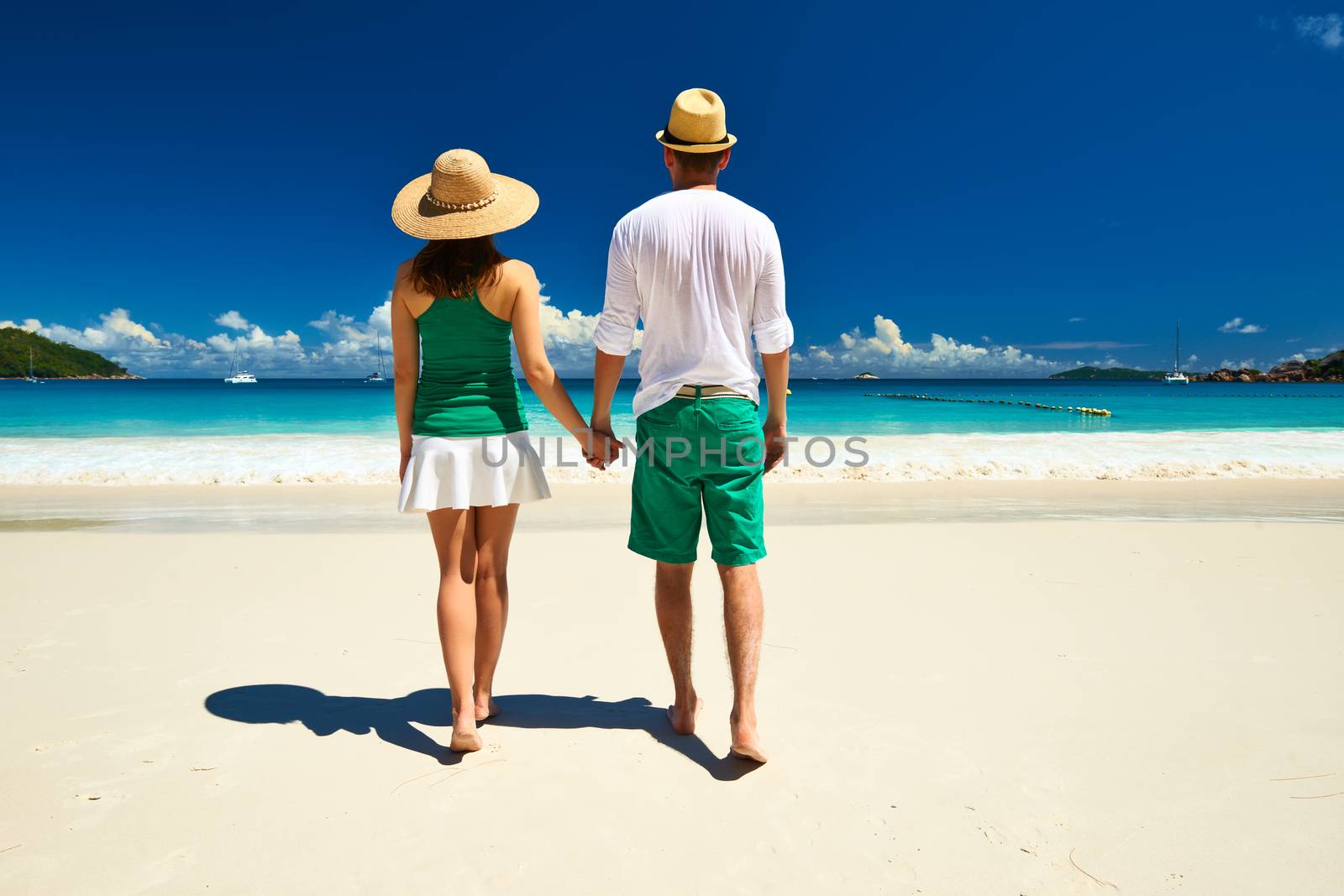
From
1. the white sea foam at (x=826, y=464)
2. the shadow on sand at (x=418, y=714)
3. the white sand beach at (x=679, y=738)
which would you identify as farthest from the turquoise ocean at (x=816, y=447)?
the shadow on sand at (x=418, y=714)

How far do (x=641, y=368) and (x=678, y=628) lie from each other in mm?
895

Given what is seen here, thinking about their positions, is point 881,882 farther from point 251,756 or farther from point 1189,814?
point 251,756

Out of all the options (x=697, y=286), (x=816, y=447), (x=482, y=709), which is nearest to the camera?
(x=697, y=286)

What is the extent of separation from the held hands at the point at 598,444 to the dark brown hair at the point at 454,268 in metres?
0.58

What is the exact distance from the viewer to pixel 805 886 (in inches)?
68.9

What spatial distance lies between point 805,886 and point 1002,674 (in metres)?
1.63

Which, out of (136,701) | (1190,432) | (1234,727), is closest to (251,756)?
(136,701)

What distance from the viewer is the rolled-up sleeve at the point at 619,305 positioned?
91.9 inches

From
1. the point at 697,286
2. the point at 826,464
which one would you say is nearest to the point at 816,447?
the point at 826,464

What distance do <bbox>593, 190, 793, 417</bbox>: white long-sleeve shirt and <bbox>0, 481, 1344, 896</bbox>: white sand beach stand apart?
4.05 feet

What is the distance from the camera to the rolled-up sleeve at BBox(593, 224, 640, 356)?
7.66ft

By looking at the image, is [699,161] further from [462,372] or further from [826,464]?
[826,464]

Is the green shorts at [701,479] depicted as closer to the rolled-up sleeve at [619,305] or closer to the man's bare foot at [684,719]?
the rolled-up sleeve at [619,305]

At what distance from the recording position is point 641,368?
2406 mm
